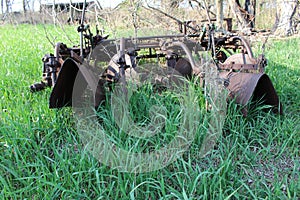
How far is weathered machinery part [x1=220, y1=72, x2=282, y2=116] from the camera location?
7.83 feet

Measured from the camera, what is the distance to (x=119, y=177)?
182 cm

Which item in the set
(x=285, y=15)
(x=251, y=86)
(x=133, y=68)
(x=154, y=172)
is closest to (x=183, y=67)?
(x=133, y=68)

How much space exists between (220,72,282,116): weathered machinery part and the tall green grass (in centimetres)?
10

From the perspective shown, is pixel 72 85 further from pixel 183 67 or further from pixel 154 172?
pixel 183 67

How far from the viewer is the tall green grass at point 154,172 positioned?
1781mm

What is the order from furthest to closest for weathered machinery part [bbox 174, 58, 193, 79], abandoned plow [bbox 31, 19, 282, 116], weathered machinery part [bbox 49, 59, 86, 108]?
weathered machinery part [bbox 174, 58, 193, 79]
abandoned plow [bbox 31, 19, 282, 116]
weathered machinery part [bbox 49, 59, 86, 108]

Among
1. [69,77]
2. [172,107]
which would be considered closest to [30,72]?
[69,77]

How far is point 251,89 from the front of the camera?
2363 millimetres

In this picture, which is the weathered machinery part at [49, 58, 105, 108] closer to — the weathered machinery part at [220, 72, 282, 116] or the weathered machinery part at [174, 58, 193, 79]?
the weathered machinery part at [174, 58, 193, 79]

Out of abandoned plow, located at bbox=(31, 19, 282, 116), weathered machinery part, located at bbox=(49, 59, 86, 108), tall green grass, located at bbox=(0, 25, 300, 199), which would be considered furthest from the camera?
abandoned plow, located at bbox=(31, 19, 282, 116)

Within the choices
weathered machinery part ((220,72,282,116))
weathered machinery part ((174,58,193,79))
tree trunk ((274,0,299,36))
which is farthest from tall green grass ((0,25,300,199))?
tree trunk ((274,0,299,36))

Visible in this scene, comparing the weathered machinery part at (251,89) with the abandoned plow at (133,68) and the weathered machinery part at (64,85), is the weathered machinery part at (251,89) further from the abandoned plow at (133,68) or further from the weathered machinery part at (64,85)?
the weathered machinery part at (64,85)

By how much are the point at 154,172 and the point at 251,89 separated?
1.10 meters

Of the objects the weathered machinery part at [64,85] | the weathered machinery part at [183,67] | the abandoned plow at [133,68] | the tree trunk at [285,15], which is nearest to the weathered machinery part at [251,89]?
the abandoned plow at [133,68]
